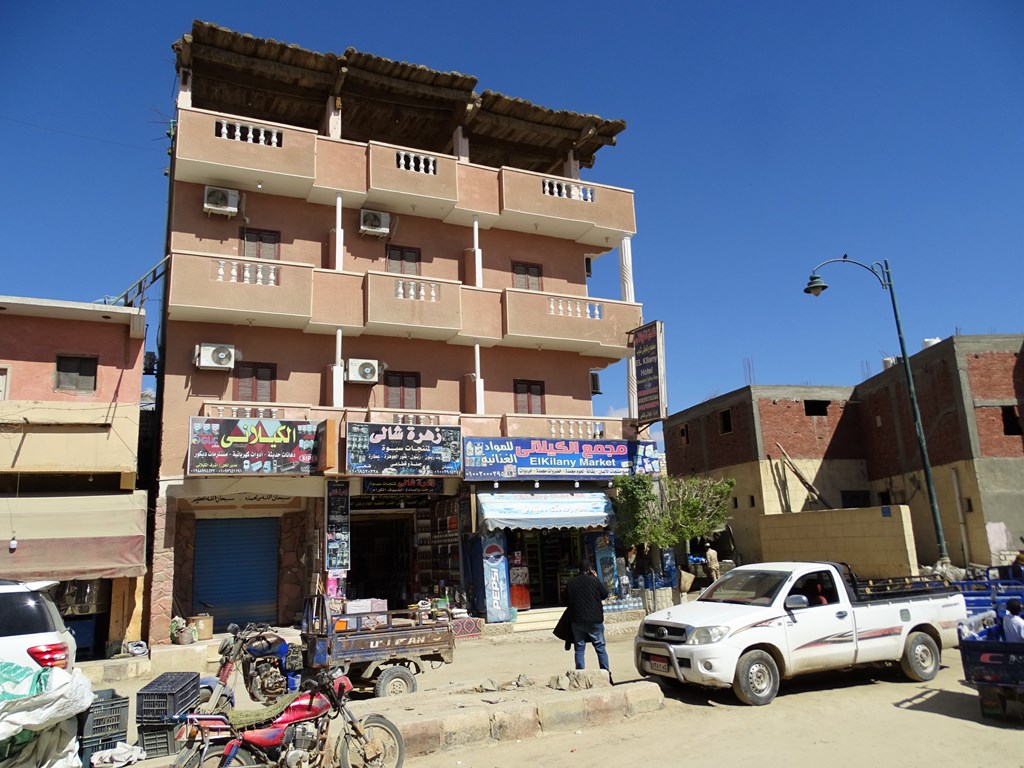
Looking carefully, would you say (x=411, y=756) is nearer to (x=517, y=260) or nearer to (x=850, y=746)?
(x=850, y=746)

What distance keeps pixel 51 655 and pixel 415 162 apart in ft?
52.8

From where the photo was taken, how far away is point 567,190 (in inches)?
867

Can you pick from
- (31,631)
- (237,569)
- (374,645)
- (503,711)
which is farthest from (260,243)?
(503,711)

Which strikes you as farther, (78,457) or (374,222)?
(374,222)

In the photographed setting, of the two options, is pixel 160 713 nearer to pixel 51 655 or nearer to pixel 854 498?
pixel 51 655

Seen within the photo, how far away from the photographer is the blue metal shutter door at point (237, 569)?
57.5 feet

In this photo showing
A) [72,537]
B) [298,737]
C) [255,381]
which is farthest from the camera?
[255,381]

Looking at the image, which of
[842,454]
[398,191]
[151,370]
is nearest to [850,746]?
[398,191]

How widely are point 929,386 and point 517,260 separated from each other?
16409 mm

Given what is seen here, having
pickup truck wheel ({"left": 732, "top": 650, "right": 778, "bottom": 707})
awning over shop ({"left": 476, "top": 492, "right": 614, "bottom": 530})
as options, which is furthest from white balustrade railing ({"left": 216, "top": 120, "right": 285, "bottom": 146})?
pickup truck wheel ({"left": 732, "top": 650, "right": 778, "bottom": 707})

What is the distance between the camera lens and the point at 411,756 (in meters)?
7.71

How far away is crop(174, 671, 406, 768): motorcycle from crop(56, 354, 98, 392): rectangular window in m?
11.8

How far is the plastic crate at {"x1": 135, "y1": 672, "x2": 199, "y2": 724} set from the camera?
7.36m

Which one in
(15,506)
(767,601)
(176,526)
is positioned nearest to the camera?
(767,601)
